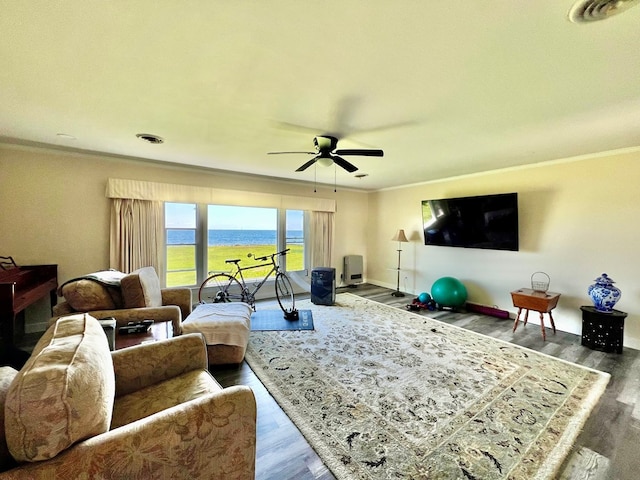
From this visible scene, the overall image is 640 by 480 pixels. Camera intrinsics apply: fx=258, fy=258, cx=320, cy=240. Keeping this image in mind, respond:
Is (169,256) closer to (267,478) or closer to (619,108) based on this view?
(267,478)

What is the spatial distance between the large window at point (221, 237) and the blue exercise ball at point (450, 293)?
2.89 metres

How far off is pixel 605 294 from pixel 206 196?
567cm

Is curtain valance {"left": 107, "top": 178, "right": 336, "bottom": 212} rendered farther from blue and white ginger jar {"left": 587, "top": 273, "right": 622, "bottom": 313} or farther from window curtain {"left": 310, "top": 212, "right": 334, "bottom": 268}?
blue and white ginger jar {"left": 587, "top": 273, "right": 622, "bottom": 313}

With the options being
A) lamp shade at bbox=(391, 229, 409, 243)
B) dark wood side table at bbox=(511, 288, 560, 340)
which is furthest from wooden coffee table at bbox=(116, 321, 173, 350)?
lamp shade at bbox=(391, 229, 409, 243)

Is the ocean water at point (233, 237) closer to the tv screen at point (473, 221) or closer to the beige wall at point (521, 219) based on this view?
the beige wall at point (521, 219)

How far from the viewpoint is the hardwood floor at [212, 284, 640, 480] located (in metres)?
1.50

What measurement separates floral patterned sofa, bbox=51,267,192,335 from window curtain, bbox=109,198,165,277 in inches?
57.1

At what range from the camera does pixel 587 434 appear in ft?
5.80

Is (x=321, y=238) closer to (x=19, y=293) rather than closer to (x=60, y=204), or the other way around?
(x=60, y=204)

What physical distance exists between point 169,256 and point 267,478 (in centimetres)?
383

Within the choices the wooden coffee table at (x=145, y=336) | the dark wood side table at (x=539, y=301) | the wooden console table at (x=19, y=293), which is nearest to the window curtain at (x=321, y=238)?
the dark wood side table at (x=539, y=301)

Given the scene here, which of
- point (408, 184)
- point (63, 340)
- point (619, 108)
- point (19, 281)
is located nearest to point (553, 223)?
point (619, 108)

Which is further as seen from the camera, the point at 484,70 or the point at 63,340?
the point at 484,70

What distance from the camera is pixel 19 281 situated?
2.74 meters
